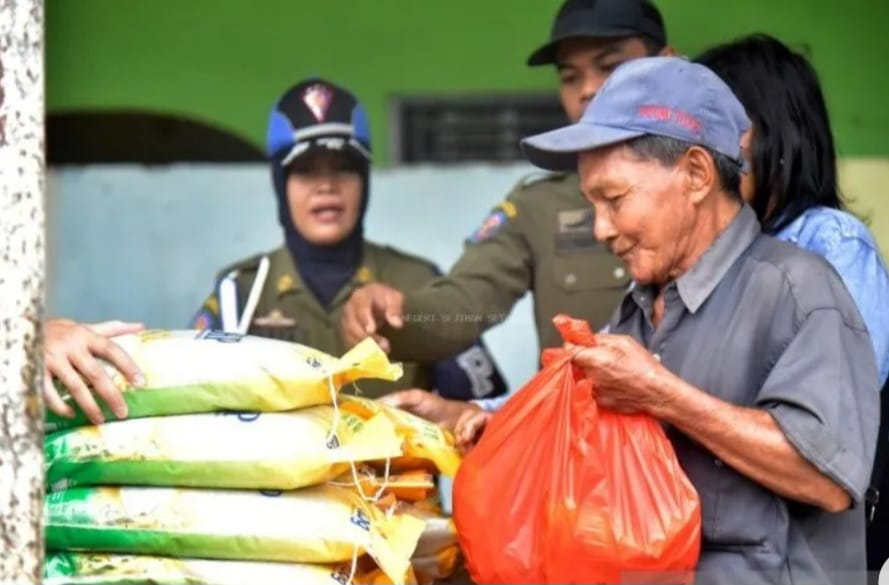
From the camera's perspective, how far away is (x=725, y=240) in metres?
3.35

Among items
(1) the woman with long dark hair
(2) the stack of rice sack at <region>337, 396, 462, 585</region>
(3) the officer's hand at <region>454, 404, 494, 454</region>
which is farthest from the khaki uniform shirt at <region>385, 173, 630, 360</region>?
(1) the woman with long dark hair

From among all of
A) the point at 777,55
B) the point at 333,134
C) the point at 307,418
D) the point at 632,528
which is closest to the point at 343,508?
the point at 307,418

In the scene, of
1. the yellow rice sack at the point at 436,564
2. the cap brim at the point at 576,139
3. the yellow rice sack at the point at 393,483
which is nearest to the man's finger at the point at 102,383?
the yellow rice sack at the point at 393,483

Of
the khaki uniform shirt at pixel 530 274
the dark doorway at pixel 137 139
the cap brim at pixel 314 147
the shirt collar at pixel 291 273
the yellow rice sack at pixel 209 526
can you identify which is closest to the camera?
the yellow rice sack at pixel 209 526

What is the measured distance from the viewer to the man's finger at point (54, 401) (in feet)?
10.9

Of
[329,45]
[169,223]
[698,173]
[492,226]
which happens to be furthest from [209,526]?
[329,45]

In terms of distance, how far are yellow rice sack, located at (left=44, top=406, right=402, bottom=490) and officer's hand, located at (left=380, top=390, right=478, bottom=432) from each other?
1.83 feet

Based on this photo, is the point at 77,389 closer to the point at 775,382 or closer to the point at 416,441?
the point at 416,441

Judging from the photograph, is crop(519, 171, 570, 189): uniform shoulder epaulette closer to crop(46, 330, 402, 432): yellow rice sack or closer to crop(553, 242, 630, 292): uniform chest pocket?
crop(553, 242, 630, 292): uniform chest pocket

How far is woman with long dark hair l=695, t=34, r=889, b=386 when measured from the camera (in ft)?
11.6

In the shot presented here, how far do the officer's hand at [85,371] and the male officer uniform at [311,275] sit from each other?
154cm

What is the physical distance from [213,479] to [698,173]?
998mm

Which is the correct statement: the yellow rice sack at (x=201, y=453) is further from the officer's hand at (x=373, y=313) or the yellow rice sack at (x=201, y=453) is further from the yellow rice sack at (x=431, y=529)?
the officer's hand at (x=373, y=313)

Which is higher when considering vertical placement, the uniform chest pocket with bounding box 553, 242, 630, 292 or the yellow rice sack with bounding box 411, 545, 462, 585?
the uniform chest pocket with bounding box 553, 242, 630, 292
